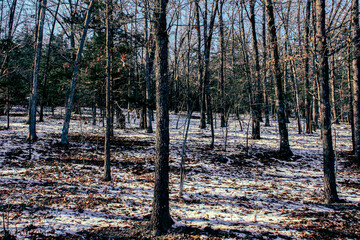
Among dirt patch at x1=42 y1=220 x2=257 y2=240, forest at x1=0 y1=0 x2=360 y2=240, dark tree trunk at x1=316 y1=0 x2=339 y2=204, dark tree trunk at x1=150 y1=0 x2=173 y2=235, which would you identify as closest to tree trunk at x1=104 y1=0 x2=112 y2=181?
forest at x1=0 y1=0 x2=360 y2=240

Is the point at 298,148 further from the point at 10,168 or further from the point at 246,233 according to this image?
the point at 10,168

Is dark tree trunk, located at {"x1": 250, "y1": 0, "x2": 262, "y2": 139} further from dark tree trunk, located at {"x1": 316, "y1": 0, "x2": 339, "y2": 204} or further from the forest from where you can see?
dark tree trunk, located at {"x1": 316, "y1": 0, "x2": 339, "y2": 204}

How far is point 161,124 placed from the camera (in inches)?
171

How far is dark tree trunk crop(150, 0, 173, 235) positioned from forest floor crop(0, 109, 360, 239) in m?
0.38

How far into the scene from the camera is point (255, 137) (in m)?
15.7

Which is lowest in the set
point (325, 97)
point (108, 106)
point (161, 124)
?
point (161, 124)

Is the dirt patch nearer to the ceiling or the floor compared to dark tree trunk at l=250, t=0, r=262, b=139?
nearer to the floor

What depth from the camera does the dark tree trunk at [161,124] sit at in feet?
14.1

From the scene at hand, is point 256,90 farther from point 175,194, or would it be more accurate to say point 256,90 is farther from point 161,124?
point 161,124

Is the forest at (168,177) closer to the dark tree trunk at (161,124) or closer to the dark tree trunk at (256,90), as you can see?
the dark tree trunk at (161,124)

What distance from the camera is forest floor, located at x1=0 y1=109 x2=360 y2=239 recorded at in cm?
459

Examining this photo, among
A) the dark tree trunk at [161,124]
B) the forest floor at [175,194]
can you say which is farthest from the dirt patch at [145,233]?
the dark tree trunk at [161,124]

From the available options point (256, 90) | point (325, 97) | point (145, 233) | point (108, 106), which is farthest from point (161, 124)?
point (256, 90)

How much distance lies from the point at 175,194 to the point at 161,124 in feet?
11.4
